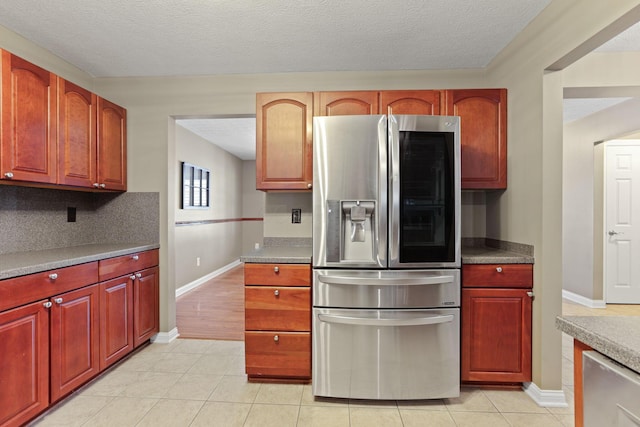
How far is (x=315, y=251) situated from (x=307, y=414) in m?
0.98

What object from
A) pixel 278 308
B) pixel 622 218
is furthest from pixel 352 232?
pixel 622 218

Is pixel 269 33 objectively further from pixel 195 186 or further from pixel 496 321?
pixel 195 186

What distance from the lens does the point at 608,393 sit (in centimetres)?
75

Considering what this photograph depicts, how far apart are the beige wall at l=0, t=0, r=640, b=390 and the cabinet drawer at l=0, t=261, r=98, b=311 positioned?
86cm

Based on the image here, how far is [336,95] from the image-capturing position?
2512 millimetres

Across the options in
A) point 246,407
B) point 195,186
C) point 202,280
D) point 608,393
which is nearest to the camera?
point 608,393

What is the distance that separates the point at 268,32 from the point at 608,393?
247 cm

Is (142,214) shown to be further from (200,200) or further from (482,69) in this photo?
(482,69)

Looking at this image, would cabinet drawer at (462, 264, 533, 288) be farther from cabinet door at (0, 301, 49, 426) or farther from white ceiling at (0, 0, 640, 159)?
cabinet door at (0, 301, 49, 426)

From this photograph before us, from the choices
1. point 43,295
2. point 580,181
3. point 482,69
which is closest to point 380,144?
point 482,69

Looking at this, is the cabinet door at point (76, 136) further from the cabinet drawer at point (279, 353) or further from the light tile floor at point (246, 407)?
the cabinet drawer at point (279, 353)

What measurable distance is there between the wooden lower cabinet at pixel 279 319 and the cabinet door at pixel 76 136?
1.46 metres

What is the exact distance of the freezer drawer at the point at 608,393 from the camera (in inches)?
27.4

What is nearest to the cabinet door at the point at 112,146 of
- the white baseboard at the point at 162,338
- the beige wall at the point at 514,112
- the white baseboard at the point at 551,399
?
the beige wall at the point at 514,112
